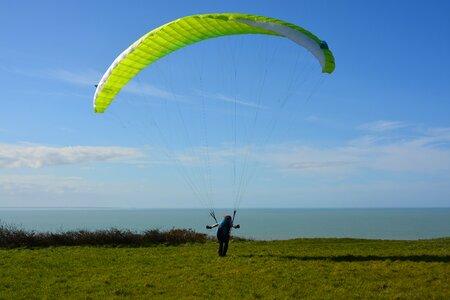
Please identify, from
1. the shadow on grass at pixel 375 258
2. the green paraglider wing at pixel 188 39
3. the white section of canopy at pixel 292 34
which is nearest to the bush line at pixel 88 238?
the green paraglider wing at pixel 188 39

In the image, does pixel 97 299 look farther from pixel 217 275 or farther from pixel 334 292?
pixel 334 292

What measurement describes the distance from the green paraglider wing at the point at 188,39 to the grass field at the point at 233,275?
6.16 m

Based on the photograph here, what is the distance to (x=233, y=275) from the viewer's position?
12867mm

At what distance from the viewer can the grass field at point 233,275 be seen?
35.8ft

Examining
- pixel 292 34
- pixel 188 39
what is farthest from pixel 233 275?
pixel 188 39

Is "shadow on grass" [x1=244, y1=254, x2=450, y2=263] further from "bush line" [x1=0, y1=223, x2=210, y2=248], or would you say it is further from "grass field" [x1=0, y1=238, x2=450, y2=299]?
"bush line" [x1=0, y1=223, x2=210, y2=248]

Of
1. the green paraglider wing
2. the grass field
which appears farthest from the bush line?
the green paraglider wing

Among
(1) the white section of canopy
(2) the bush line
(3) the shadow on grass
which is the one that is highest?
(1) the white section of canopy

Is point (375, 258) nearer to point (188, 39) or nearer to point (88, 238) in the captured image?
point (188, 39)

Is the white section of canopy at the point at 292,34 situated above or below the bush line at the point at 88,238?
above

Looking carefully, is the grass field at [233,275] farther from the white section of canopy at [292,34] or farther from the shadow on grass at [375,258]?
the white section of canopy at [292,34]

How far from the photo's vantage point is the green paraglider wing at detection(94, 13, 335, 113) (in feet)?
45.5

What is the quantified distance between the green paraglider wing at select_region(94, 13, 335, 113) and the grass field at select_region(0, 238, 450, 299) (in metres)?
6.16

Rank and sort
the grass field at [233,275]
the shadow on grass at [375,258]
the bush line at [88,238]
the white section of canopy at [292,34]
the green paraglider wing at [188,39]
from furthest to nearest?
the bush line at [88,238], the shadow on grass at [375,258], the green paraglider wing at [188,39], the white section of canopy at [292,34], the grass field at [233,275]
